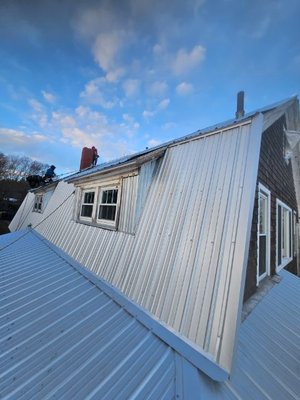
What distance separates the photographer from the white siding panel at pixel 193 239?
202 centimetres

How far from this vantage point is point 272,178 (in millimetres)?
4785

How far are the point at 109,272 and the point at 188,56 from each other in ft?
23.1

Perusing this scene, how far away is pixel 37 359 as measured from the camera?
1731mm

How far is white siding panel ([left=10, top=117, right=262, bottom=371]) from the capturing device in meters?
2.02

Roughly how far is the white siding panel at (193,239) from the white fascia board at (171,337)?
7 centimetres

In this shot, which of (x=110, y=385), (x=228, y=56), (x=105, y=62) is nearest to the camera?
(x=110, y=385)

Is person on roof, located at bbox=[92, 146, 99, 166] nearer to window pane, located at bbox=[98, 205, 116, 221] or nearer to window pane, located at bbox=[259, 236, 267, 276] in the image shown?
window pane, located at bbox=[98, 205, 116, 221]

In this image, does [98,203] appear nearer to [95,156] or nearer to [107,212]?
[107,212]

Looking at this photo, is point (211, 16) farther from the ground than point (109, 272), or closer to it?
farther from the ground

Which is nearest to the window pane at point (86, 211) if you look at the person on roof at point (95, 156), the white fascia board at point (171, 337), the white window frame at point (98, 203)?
the white window frame at point (98, 203)

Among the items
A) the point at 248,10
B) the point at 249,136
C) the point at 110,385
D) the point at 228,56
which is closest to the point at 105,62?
the point at 228,56

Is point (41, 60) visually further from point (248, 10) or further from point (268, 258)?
point (268, 258)

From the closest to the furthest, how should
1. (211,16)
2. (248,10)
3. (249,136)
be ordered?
(249,136)
(248,10)
(211,16)

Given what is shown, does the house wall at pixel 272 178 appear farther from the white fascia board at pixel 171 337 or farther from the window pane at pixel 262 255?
the white fascia board at pixel 171 337
